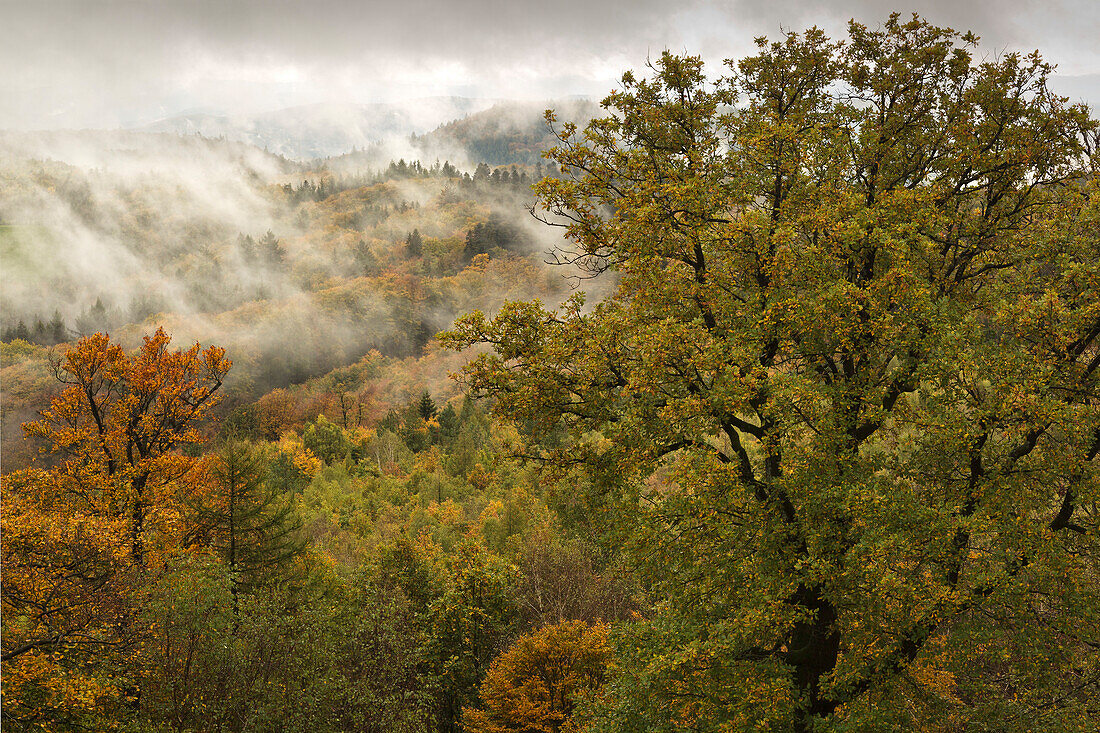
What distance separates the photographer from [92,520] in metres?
14.5

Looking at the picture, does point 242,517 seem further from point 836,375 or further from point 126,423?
point 836,375

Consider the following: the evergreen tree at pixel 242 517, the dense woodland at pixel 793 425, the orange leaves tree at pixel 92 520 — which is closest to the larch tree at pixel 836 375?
the dense woodland at pixel 793 425

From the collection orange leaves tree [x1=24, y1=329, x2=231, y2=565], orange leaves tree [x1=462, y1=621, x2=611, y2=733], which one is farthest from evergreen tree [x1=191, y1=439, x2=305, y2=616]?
orange leaves tree [x1=462, y1=621, x2=611, y2=733]

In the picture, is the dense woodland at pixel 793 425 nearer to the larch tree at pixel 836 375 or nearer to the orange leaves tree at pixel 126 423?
the larch tree at pixel 836 375

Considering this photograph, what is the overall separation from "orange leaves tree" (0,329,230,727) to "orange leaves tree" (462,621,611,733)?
450 inches

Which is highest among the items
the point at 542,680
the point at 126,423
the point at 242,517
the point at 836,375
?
the point at 836,375

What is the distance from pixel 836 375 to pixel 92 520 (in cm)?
1579

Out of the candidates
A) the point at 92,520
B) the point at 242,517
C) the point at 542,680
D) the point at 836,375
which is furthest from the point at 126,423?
the point at 836,375

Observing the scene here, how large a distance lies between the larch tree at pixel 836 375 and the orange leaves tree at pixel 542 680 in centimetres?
1060

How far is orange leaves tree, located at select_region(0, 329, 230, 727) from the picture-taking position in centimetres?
1103

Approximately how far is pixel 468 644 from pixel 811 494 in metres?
20.5

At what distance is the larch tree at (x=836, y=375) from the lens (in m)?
9.10

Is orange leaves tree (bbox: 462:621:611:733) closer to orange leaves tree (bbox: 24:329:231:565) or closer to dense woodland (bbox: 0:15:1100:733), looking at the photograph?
dense woodland (bbox: 0:15:1100:733)

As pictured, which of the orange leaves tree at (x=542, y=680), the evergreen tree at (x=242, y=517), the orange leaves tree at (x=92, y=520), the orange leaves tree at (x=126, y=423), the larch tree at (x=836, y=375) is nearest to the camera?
the larch tree at (x=836, y=375)
